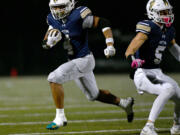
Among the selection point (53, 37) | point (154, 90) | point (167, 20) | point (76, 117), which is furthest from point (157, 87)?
point (76, 117)

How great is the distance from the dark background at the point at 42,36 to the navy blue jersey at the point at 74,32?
42.9 ft

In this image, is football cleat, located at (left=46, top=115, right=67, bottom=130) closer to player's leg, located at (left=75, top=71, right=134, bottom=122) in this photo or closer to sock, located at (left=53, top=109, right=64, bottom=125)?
sock, located at (left=53, top=109, right=64, bottom=125)

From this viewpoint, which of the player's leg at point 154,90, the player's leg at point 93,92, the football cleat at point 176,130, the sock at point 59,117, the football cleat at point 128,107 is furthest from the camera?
the football cleat at point 128,107

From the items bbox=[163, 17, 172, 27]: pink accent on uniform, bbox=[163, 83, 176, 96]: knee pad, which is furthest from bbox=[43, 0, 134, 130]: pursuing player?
bbox=[163, 83, 176, 96]: knee pad

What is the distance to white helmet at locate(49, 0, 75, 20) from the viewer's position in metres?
4.75

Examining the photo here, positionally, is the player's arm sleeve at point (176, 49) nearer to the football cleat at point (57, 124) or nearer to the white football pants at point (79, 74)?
the white football pants at point (79, 74)

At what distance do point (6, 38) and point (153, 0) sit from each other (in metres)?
15.4

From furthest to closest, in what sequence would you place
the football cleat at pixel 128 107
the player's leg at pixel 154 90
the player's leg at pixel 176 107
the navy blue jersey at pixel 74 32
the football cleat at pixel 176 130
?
the football cleat at pixel 128 107, the navy blue jersey at pixel 74 32, the football cleat at pixel 176 130, the player's leg at pixel 176 107, the player's leg at pixel 154 90

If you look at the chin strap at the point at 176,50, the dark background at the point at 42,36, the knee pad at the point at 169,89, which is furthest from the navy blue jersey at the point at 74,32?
the dark background at the point at 42,36

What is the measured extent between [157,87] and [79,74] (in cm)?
101

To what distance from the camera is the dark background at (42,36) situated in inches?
725

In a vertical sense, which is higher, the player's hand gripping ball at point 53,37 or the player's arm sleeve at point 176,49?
the player's hand gripping ball at point 53,37

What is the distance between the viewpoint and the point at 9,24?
1966cm

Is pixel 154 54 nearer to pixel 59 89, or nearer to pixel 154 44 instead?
pixel 154 44
